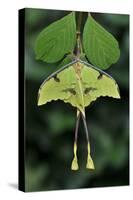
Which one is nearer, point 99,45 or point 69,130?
point 69,130

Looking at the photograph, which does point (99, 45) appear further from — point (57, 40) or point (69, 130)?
point (69, 130)

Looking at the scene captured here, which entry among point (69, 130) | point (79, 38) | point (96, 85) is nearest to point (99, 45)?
point (79, 38)

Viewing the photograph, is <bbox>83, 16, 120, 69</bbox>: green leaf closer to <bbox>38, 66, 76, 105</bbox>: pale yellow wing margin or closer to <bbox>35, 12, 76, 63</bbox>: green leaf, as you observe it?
<bbox>35, 12, 76, 63</bbox>: green leaf

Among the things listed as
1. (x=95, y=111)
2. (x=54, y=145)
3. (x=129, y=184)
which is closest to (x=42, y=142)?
(x=54, y=145)

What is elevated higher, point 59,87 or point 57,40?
point 57,40

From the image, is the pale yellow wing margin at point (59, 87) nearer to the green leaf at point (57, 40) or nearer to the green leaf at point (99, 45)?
the green leaf at point (57, 40)

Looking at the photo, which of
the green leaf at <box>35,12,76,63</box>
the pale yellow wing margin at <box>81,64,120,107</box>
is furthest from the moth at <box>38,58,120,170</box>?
the green leaf at <box>35,12,76,63</box>

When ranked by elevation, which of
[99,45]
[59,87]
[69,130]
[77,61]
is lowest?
[69,130]
